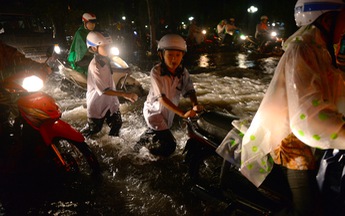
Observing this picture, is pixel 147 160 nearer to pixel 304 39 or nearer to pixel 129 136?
pixel 129 136

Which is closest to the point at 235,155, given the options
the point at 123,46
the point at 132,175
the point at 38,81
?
Result: the point at 132,175

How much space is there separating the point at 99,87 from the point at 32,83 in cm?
98

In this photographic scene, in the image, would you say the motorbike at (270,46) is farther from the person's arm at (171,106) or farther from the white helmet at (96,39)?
the person's arm at (171,106)

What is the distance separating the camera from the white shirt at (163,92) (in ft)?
11.4

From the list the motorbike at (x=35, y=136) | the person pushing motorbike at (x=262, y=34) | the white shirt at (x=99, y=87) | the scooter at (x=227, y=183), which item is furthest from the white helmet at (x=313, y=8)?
the person pushing motorbike at (x=262, y=34)

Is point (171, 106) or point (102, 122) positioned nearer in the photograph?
point (171, 106)

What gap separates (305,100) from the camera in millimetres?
1670

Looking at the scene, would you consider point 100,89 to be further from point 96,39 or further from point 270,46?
point 270,46

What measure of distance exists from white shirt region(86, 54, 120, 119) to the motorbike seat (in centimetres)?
185

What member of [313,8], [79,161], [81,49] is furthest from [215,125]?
[81,49]

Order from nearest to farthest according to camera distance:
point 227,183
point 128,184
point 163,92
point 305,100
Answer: point 305,100
point 227,183
point 163,92
point 128,184

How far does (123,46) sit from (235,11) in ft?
47.8

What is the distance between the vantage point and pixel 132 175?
4.05 metres

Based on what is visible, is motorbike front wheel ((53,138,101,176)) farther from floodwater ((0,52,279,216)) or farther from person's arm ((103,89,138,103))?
person's arm ((103,89,138,103))
